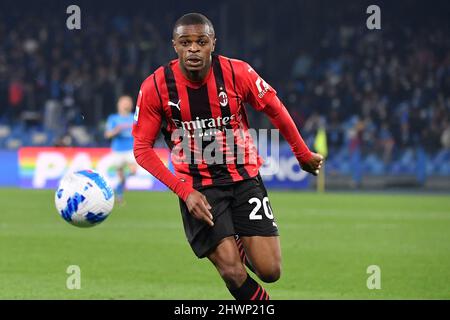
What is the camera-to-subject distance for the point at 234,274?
249 inches

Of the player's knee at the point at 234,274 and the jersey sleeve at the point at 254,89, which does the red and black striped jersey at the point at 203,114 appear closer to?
the jersey sleeve at the point at 254,89

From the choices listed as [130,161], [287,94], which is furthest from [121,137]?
[287,94]

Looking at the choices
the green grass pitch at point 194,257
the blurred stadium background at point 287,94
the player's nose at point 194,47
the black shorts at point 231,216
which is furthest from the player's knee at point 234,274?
the blurred stadium background at point 287,94

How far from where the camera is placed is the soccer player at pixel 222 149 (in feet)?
20.9

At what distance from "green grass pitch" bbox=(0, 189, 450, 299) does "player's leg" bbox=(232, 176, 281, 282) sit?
72.4 inches

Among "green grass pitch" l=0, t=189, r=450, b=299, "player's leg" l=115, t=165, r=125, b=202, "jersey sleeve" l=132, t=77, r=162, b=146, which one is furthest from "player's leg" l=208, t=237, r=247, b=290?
"player's leg" l=115, t=165, r=125, b=202

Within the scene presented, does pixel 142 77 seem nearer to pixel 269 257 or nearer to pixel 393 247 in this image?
pixel 393 247

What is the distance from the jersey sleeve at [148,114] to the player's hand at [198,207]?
0.54m

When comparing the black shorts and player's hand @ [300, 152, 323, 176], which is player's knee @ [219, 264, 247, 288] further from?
player's hand @ [300, 152, 323, 176]

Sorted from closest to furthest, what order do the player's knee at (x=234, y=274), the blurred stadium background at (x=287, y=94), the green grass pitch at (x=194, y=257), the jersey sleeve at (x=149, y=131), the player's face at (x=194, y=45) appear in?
the player's face at (x=194, y=45) → the player's knee at (x=234, y=274) → the jersey sleeve at (x=149, y=131) → the green grass pitch at (x=194, y=257) → the blurred stadium background at (x=287, y=94)

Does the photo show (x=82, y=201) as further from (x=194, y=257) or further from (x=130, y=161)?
(x=130, y=161)

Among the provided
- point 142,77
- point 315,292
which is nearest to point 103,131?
point 142,77

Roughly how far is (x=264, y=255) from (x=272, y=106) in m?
1.03

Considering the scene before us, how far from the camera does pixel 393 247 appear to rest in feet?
40.2
